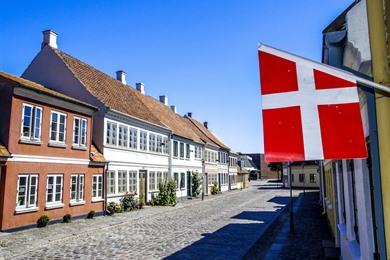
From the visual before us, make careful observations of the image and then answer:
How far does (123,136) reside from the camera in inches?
931

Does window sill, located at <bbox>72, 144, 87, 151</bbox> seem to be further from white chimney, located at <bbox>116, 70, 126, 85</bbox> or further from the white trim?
white chimney, located at <bbox>116, 70, 126, 85</bbox>

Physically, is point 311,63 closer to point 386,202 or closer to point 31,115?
point 386,202

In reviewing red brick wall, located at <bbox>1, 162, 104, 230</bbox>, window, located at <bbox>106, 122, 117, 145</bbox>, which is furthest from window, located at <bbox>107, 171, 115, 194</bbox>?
window, located at <bbox>106, 122, 117, 145</bbox>

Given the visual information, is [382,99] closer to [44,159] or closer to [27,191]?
[27,191]

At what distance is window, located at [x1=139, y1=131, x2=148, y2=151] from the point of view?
2605 centimetres

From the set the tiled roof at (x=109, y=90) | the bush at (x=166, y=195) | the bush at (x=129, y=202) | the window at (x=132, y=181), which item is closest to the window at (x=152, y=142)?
the tiled roof at (x=109, y=90)

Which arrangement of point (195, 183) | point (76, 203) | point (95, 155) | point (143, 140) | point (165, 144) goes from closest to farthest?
1. point (76, 203)
2. point (95, 155)
3. point (143, 140)
4. point (165, 144)
5. point (195, 183)

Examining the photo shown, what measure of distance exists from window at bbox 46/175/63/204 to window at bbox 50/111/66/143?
1.80 metres

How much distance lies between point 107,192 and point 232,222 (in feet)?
25.7

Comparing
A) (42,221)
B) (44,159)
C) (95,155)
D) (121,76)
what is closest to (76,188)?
(95,155)

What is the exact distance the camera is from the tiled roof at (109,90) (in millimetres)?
22375

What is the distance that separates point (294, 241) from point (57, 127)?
11.9 meters

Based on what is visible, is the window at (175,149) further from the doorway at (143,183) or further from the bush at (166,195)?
the doorway at (143,183)

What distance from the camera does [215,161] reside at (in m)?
45.6
